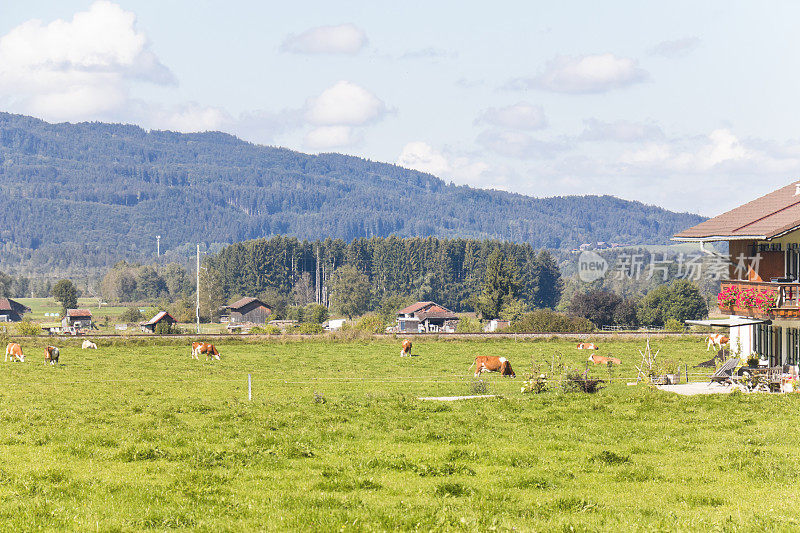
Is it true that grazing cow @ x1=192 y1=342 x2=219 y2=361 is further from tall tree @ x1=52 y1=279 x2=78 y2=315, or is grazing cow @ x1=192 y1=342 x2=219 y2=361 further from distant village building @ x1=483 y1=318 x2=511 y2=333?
tall tree @ x1=52 y1=279 x2=78 y2=315

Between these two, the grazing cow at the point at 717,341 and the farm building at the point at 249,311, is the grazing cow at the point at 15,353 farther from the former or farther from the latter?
the farm building at the point at 249,311

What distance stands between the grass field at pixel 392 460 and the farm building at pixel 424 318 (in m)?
102

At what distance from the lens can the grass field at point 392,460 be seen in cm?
1394

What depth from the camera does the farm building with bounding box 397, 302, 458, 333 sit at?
136m

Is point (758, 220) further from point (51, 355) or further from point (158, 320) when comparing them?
point (158, 320)

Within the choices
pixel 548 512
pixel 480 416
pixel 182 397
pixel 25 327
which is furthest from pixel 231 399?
pixel 25 327

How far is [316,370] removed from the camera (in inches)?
1711

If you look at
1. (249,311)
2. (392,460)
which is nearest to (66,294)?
(249,311)

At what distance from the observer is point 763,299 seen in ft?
103

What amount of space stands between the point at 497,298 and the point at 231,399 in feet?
320

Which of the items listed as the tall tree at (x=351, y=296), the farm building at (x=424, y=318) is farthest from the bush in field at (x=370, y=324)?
the tall tree at (x=351, y=296)

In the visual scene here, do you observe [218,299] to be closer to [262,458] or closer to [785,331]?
[785,331]

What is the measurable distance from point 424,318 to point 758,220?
105 metres

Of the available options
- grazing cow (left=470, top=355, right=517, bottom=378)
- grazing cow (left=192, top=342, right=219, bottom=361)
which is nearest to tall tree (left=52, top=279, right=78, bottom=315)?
grazing cow (left=192, top=342, right=219, bottom=361)
